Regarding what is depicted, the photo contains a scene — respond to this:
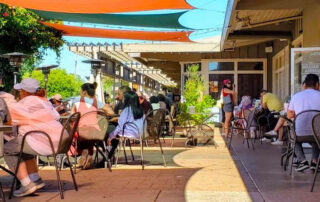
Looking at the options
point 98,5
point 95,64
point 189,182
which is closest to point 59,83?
point 95,64

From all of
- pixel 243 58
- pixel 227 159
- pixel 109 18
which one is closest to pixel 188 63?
pixel 243 58

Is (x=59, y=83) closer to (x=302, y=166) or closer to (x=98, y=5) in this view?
(x=98, y=5)

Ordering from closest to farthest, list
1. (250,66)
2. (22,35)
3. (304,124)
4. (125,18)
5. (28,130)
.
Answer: (28,130), (304,124), (125,18), (22,35), (250,66)

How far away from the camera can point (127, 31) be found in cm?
1369

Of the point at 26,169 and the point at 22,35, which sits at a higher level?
the point at 22,35

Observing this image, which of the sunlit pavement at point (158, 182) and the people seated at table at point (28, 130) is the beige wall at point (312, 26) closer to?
the sunlit pavement at point (158, 182)

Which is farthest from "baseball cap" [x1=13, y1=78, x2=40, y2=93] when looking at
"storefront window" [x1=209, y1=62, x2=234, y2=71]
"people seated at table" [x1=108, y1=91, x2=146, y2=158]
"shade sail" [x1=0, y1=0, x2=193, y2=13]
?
"storefront window" [x1=209, y1=62, x2=234, y2=71]

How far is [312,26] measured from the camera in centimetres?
1009

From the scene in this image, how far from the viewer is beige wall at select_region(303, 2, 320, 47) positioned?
9.80 meters

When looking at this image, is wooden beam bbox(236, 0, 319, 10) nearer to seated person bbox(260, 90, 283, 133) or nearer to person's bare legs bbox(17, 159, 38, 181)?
seated person bbox(260, 90, 283, 133)

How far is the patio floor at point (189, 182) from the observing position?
16.0ft

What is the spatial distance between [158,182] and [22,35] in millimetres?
10081

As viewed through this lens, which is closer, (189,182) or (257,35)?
(189,182)

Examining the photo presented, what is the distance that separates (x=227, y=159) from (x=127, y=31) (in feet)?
21.1
